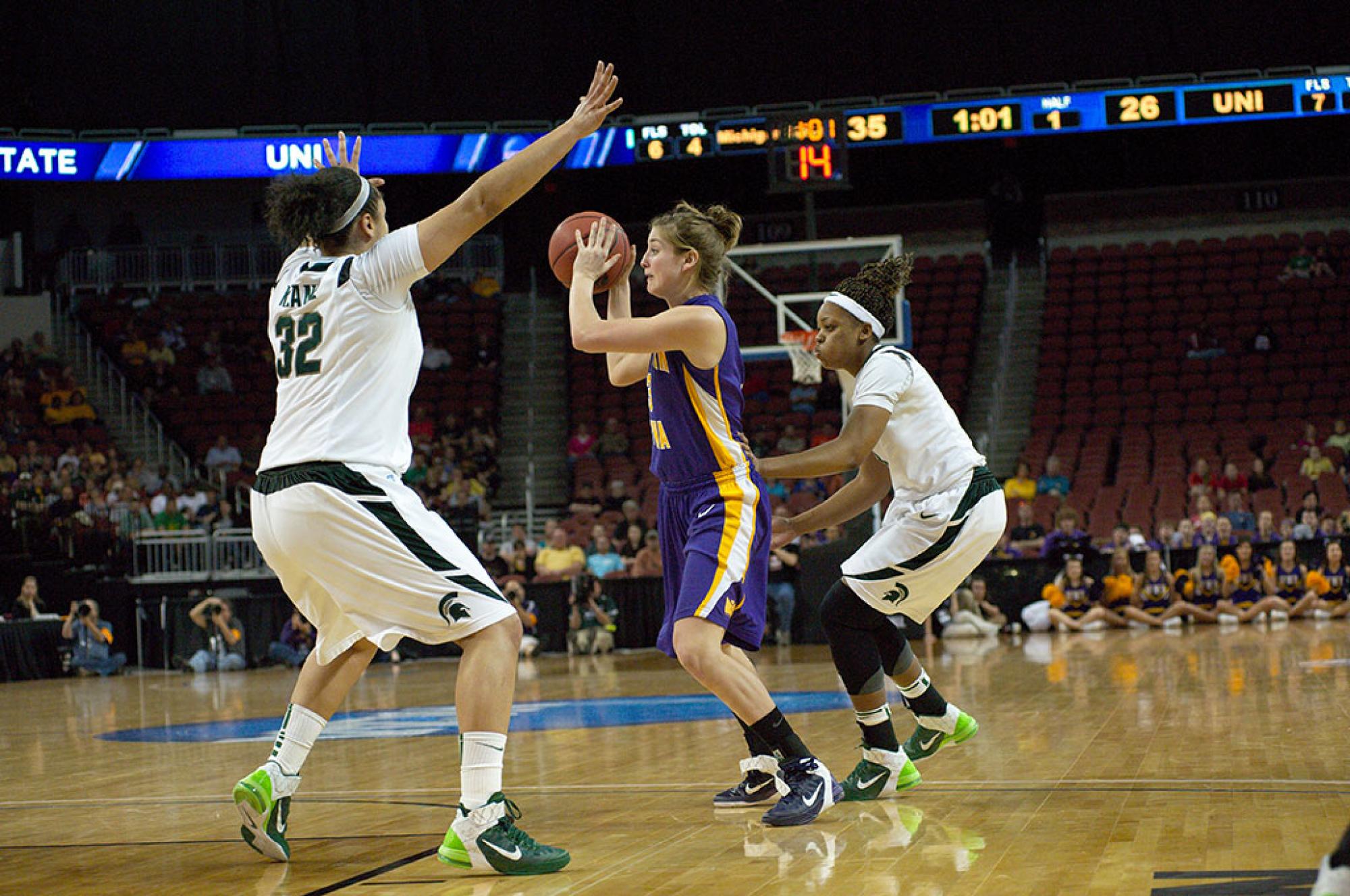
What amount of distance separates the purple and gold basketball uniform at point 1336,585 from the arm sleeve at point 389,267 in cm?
1389

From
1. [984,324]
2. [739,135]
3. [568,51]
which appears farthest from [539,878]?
[568,51]

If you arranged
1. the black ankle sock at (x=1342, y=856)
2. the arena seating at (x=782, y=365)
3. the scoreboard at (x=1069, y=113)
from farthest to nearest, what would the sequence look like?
the arena seating at (x=782, y=365) < the scoreboard at (x=1069, y=113) < the black ankle sock at (x=1342, y=856)

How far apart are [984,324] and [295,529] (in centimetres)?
2078

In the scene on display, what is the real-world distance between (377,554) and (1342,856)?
2.54 meters

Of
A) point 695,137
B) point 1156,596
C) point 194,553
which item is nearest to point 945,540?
point 1156,596

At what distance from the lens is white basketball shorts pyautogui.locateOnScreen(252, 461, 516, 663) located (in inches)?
155

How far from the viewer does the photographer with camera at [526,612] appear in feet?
51.2

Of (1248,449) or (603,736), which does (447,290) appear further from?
(603,736)

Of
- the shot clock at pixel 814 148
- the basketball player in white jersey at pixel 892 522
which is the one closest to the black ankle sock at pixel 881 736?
the basketball player in white jersey at pixel 892 522

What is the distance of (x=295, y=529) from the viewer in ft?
13.1

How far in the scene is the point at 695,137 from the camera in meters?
20.4

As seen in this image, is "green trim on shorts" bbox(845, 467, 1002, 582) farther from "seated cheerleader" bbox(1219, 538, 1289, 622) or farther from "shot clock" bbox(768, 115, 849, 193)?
"shot clock" bbox(768, 115, 849, 193)

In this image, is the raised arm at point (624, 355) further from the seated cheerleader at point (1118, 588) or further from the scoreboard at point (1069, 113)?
the scoreboard at point (1069, 113)

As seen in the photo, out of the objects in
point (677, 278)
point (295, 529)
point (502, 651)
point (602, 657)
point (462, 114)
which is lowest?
point (602, 657)
